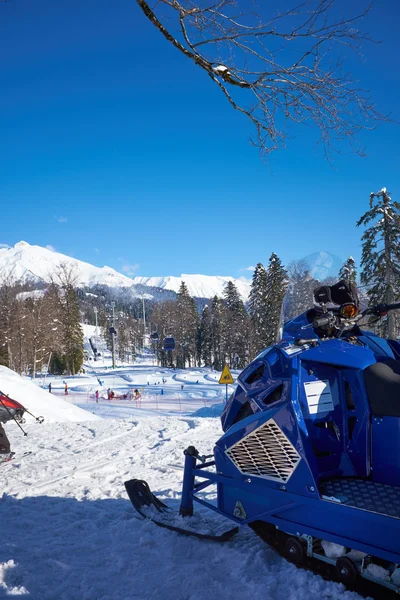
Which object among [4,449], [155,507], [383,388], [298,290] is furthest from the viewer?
[4,449]

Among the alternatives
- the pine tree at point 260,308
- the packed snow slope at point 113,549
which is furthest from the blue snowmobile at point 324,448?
the pine tree at point 260,308

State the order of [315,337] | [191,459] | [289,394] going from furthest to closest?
1. [191,459]
2. [315,337]
3. [289,394]

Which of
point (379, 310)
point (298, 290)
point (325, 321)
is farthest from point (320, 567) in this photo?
point (298, 290)

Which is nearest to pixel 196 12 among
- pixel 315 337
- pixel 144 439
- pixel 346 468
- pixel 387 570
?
pixel 315 337

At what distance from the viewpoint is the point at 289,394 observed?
Answer: 9.80ft

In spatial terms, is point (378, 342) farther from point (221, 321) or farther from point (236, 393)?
point (221, 321)

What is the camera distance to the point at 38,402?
46.0ft

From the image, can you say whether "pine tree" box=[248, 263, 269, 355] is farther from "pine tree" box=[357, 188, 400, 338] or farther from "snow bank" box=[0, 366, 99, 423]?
"snow bank" box=[0, 366, 99, 423]

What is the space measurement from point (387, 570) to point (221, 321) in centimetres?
6156

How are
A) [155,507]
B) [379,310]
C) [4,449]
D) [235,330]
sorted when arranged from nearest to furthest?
[379,310] → [155,507] → [4,449] → [235,330]

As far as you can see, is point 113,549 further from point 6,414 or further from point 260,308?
A: point 260,308

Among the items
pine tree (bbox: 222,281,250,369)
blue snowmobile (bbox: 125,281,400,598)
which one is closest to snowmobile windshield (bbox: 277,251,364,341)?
blue snowmobile (bbox: 125,281,400,598)

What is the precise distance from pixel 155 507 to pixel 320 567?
6.12 ft

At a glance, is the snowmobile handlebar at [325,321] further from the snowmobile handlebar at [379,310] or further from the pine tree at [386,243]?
the pine tree at [386,243]
